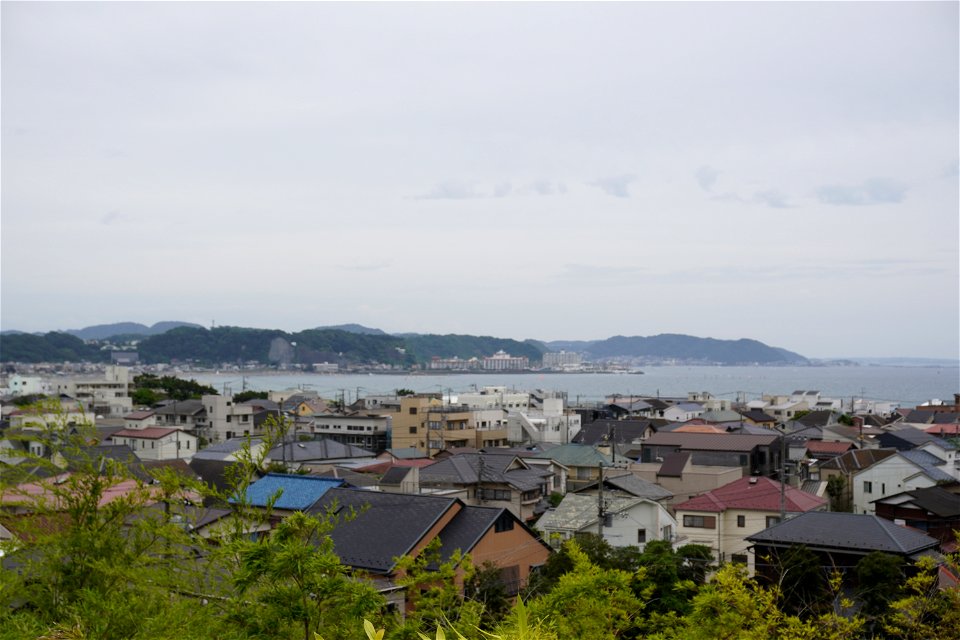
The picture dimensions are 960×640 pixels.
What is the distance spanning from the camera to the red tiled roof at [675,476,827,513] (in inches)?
738

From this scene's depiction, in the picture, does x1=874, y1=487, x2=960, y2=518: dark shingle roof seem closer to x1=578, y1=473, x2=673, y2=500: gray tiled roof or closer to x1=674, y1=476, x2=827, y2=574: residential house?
x1=674, y1=476, x2=827, y2=574: residential house

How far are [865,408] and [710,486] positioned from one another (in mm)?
47274

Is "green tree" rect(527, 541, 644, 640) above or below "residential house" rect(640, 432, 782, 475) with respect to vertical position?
above

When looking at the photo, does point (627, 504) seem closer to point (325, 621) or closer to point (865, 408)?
point (325, 621)

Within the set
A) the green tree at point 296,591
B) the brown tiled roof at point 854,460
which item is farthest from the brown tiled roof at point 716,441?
the green tree at point 296,591

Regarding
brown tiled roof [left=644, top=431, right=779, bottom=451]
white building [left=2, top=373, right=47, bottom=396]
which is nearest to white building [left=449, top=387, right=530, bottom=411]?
brown tiled roof [left=644, top=431, right=779, bottom=451]

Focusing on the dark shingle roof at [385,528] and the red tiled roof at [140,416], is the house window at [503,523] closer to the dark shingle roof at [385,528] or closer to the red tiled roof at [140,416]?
the dark shingle roof at [385,528]

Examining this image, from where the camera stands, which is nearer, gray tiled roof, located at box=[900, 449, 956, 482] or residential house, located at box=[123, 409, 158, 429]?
gray tiled roof, located at box=[900, 449, 956, 482]

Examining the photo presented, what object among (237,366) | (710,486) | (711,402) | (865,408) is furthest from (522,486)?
(237,366)

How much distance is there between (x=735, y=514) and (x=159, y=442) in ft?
82.5

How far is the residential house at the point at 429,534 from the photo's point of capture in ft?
42.8

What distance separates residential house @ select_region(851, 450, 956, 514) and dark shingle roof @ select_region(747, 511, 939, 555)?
927 cm

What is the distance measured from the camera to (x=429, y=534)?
13312mm

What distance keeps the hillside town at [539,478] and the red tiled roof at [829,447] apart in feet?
0.40
